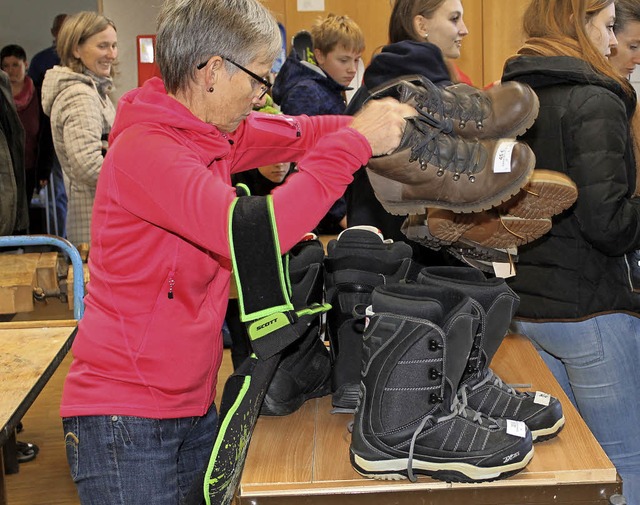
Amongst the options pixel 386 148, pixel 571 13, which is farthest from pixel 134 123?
pixel 571 13

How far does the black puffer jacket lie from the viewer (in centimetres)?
173

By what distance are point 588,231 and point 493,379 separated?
484 millimetres

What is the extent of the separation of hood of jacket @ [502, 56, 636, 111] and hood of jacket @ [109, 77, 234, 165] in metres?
0.77

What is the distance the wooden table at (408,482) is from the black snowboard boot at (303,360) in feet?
0.40

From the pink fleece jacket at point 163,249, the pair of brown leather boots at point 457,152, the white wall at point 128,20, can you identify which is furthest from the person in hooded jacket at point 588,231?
the white wall at point 128,20

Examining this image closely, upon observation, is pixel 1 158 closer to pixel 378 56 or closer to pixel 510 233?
pixel 378 56

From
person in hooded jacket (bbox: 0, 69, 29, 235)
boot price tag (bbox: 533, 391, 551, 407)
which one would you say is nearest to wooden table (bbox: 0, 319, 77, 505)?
boot price tag (bbox: 533, 391, 551, 407)

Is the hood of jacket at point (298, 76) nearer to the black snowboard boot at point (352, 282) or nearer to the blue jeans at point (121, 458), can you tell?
the black snowboard boot at point (352, 282)

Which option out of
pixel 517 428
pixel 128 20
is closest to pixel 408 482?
pixel 517 428

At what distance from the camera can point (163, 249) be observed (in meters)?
1.30

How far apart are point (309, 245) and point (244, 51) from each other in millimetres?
489

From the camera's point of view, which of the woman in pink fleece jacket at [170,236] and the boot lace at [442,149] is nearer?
the woman in pink fleece jacket at [170,236]

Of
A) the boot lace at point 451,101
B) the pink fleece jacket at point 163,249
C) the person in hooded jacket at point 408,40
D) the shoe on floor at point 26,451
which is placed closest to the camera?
the pink fleece jacket at point 163,249

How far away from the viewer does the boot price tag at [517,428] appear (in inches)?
51.0
